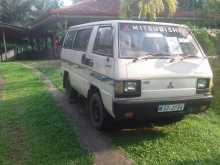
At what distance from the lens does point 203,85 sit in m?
5.52

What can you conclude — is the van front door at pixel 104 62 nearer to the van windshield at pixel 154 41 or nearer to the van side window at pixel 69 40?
the van windshield at pixel 154 41

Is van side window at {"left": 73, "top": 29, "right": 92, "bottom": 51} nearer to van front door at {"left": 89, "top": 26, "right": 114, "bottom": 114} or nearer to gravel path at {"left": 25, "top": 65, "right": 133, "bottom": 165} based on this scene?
van front door at {"left": 89, "top": 26, "right": 114, "bottom": 114}

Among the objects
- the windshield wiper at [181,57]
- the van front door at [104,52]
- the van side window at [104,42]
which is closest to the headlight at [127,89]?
the van front door at [104,52]

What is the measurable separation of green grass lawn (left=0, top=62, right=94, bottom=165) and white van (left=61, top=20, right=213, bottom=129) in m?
0.78

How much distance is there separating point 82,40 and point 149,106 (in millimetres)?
2769

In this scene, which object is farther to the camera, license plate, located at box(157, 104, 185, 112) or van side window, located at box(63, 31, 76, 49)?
van side window, located at box(63, 31, 76, 49)

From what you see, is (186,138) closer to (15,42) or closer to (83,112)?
(83,112)

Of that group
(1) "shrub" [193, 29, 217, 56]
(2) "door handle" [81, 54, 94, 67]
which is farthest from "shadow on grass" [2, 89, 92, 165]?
(1) "shrub" [193, 29, 217, 56]

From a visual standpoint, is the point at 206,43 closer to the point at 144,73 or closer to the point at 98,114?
the point at 98,114

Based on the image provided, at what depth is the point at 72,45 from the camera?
26.1ft

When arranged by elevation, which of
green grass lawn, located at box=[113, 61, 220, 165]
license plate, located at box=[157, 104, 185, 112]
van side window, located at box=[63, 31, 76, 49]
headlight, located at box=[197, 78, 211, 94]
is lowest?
green grass lawn, located at box=[113, 61, 220, 165]

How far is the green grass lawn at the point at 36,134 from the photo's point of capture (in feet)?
15.9

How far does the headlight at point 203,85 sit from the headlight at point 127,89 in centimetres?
114

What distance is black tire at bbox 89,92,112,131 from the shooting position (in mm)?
5641
